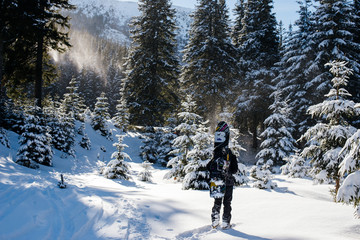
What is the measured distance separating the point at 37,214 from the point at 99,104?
22.9 metres

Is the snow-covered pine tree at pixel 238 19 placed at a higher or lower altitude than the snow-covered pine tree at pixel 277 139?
higher

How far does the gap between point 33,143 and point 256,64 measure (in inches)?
856

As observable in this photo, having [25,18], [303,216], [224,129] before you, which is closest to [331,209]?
[303,216]

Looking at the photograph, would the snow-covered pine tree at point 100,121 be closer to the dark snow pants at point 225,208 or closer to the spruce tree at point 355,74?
the dark snow pants at point 225,208

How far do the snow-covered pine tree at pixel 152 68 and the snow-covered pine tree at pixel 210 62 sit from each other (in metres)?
2.37

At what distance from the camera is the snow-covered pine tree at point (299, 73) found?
64.0 ft

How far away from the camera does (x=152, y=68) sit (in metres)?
21.2

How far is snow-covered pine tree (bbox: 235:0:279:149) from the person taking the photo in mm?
23062

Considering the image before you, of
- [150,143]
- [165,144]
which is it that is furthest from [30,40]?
[165,144]

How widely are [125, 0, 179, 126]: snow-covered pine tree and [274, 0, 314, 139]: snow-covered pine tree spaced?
35.7ft

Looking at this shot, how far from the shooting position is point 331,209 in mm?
4629

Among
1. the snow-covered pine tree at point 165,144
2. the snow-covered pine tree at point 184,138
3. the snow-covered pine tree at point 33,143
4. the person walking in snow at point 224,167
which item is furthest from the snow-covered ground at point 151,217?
the snow-covered pine tree at point 165,144

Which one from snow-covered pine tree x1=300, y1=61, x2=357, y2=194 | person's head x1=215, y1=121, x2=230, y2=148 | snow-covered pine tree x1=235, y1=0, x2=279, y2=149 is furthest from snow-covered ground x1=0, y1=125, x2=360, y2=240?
Answer: snow-covered pine tree x1=235, y1=0, x2=279, y2=149

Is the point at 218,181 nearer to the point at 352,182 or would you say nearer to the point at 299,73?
the point at 352,182
